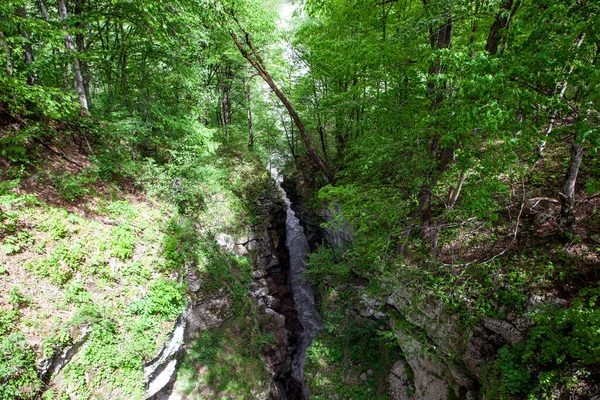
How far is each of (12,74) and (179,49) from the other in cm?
425

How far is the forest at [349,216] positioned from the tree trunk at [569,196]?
3 cm

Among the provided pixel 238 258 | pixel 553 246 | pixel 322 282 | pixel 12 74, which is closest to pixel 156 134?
pixel 12 74

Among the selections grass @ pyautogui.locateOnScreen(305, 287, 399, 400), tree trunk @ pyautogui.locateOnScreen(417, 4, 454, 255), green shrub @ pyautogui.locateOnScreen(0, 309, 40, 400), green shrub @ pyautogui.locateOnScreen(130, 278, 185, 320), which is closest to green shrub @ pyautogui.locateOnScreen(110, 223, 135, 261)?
green shrub @ pyautogui.locateOnScreen(130, 278, 185, 320)

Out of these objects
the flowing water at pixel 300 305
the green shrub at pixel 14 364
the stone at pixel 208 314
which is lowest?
the flowing water at pixel 300 305

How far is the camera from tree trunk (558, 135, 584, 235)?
445 centimetres

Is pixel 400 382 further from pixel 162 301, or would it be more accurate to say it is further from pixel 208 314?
pixel 162 301

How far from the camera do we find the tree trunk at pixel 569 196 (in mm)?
4449

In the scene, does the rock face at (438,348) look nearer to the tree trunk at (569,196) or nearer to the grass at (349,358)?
the grass at (349,358)

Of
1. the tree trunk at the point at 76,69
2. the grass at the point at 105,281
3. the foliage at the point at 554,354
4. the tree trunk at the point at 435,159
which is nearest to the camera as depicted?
the foliage at the point at 554,354

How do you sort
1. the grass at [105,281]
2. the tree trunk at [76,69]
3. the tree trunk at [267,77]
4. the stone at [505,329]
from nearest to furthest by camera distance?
the stone at [505,329], the grass at [105,281], the tree trunk at [76,69], the tree trunk at [267,77]

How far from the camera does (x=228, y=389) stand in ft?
26.3

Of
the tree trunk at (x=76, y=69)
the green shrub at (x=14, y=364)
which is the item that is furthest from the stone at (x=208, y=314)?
the tree trunk at (x=76, y=69)

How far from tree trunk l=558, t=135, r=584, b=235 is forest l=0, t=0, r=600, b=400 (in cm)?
3

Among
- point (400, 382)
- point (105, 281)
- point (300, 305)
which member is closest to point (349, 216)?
point (400, 382)
